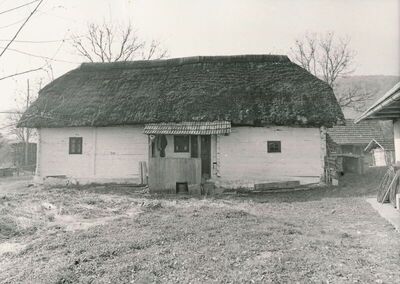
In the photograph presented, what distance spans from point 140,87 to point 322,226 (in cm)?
1169

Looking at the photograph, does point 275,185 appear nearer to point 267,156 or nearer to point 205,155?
point 267,156

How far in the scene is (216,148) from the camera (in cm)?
1489

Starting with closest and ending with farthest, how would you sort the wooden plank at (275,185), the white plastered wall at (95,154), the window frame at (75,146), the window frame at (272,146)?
the wooden plank at (275,185) → the window frame at (272,146) → the white plastered wall at (95,154) → the window frame at (75,146)

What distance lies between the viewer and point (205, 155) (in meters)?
15.3

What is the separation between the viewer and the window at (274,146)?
14.7 meters

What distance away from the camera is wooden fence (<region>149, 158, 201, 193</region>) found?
13.4 metres

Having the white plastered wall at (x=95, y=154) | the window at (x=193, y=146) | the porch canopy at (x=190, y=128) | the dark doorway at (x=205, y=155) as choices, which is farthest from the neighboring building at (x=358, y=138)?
the white plastered wall at (x=95, y=154)

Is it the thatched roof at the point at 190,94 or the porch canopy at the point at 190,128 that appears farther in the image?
the thatched roof at the point at 190,94

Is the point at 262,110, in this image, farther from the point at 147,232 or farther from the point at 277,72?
the point at 147,232

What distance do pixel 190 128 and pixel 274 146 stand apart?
352 centimetres

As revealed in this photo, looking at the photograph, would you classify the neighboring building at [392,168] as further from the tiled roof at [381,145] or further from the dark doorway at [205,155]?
the tiled roof at [381,145]

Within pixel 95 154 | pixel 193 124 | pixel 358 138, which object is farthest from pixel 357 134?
pixel 95 154

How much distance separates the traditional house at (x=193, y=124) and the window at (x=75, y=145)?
0.15 ft

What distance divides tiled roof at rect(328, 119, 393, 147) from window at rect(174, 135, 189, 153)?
18072 mm
